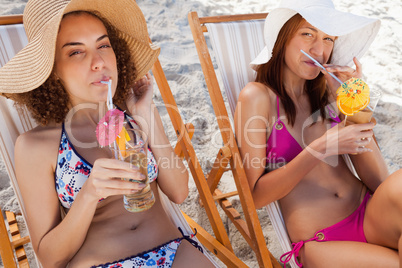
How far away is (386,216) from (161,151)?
3.21 ft

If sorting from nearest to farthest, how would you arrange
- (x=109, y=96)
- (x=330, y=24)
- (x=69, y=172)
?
(x=109, y=96), (x=69, y=172), (x=330, y=24)

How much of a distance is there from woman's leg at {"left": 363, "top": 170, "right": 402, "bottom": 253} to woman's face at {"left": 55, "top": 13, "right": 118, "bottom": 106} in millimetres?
1205

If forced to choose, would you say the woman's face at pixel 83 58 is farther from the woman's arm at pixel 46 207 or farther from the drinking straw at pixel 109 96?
the woman's arm at pixel 46 207

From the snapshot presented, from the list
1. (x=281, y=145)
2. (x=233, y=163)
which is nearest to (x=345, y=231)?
(x=281, y=145)

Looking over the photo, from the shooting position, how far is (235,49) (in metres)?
2.48

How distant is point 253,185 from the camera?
6.54 ft

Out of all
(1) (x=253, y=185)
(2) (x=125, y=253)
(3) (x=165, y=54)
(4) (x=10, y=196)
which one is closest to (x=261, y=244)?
(1) (x=253, y=185)

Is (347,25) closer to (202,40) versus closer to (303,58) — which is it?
(303,58)

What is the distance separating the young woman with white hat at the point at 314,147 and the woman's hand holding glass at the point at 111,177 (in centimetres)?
75

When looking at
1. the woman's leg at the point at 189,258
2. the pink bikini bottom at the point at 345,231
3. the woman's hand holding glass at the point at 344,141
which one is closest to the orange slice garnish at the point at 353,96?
the woman's hand holding glass at the point at 344,141

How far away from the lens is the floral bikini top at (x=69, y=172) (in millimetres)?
1509

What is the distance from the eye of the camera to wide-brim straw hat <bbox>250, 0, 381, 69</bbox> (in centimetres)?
174

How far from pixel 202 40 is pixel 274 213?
3.32 feet

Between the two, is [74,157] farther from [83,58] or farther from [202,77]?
[202,77]
